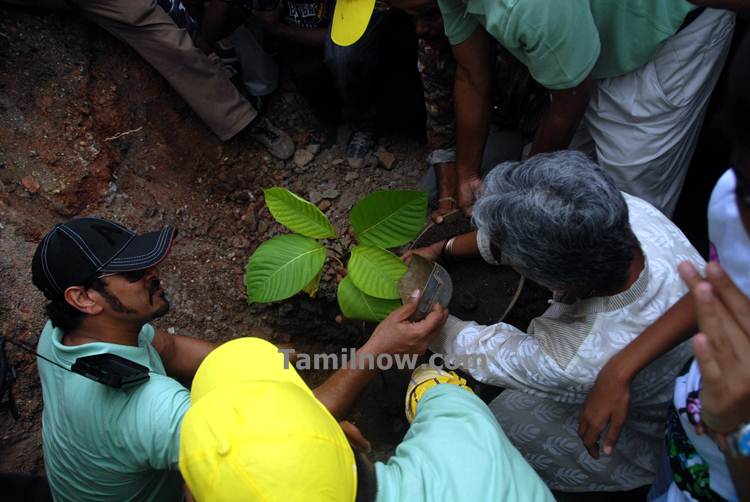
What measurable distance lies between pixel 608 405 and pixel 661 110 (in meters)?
0.96

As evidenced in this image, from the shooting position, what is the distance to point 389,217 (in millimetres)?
1741

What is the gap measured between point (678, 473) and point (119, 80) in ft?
7.88

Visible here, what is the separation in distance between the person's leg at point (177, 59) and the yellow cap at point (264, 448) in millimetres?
1743

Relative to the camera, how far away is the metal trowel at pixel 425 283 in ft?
5.06

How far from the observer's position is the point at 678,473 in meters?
1.19

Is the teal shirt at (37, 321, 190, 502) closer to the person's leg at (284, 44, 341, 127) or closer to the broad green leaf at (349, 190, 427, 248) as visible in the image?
the broad green leaf at (349, 190, 427, 248)

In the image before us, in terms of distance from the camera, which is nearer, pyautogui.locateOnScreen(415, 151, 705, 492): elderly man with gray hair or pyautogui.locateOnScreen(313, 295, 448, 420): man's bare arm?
pyautogui.locateOnScreen(415, 151, 705, 492): elderly man with gray hair

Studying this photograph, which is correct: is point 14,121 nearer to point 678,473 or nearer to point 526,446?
point 526,446

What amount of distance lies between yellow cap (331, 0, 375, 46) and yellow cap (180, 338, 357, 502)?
105 centimetres

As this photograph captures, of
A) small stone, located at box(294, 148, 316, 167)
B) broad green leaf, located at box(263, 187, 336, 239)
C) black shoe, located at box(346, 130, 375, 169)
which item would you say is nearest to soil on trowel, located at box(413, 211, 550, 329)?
broad green leaf, located at box(263, 187, 336, 239)

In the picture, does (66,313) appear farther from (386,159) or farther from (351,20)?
(386,159)

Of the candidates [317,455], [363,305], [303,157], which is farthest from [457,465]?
[303,157]

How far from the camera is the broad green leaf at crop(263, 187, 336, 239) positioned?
1.76 meters

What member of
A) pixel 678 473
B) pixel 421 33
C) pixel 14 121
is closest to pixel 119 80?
pixel 14 121
